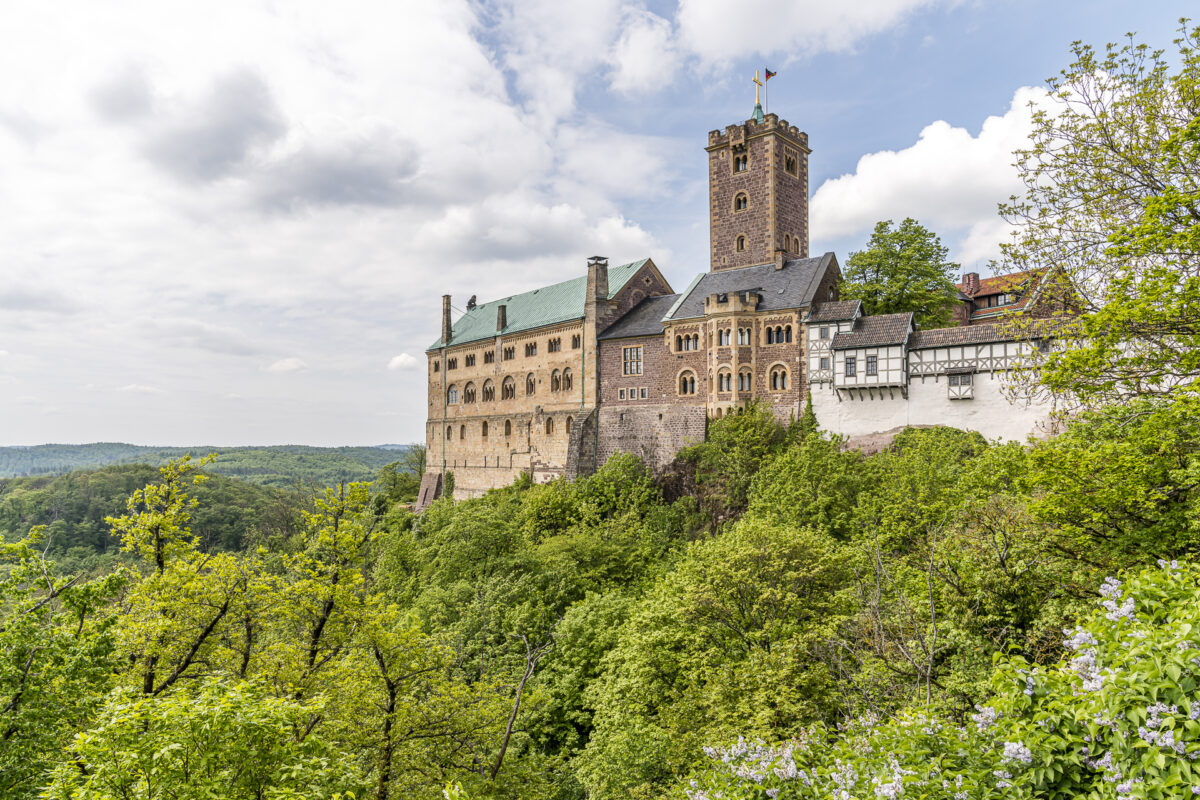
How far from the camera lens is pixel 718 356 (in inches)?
1578

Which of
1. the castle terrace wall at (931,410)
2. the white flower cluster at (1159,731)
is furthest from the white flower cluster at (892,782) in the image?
the castle terrace wall at (931,410)

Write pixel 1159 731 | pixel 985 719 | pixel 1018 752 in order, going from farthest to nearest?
pixel 985 719, pixel 1018 752, pixel 1159 731

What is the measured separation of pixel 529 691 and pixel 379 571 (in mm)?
20075

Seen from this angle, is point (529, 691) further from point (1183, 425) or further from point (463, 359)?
point (463, 359)

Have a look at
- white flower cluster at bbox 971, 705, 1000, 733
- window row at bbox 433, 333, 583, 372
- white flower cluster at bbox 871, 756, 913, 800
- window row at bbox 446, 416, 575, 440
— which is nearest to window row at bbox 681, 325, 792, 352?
window row at bbox 433, 333, 583, 372

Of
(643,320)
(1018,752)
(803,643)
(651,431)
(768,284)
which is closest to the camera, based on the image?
(1018,752)

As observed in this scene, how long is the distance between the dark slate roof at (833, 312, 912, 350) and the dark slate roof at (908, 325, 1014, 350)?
0.63 metres

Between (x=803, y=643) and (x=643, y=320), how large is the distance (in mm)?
30262

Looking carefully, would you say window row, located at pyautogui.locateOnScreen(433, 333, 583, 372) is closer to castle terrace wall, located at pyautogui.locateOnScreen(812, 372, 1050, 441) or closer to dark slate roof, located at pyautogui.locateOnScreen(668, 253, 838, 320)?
dark slate roof, located at pyautogui.locateOnScreen(668, 253, 838, 320)

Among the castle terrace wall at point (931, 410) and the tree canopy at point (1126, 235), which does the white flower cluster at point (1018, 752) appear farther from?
the castle terrace wall at point (931, 410)

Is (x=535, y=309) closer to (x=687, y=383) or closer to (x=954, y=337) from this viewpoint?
(x=687, y=383)

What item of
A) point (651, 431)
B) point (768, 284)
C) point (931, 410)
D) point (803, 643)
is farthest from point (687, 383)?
point (803, 643)

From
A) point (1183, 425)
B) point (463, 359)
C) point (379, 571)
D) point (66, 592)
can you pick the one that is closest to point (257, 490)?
point (463, 359)

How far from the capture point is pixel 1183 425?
13.6 meters
